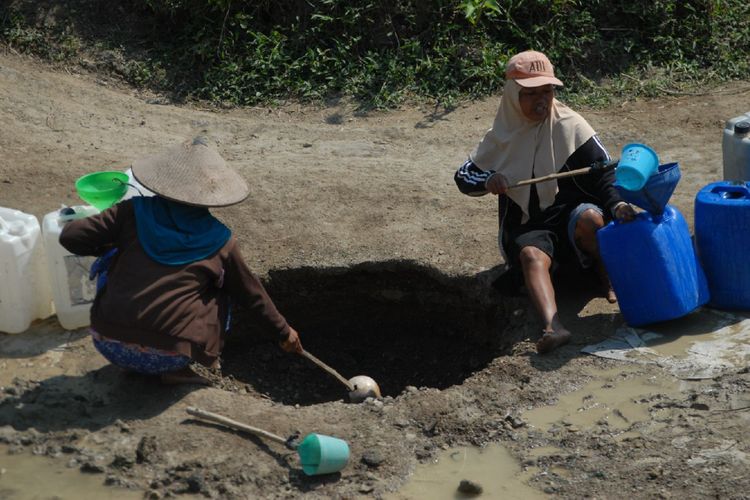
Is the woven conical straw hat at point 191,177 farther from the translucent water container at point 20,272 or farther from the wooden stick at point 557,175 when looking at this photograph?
the wooden stick at point 557,175

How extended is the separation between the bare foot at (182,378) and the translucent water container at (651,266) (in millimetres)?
1916

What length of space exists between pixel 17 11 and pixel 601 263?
548 cm

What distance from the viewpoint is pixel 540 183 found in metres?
5.32

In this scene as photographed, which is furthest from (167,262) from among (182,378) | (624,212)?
(624,212)

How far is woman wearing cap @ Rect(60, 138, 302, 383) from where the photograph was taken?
14.6 feet

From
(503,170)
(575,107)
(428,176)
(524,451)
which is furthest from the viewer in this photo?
(575,107)

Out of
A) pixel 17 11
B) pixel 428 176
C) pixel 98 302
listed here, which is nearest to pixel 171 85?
pixel 17 11

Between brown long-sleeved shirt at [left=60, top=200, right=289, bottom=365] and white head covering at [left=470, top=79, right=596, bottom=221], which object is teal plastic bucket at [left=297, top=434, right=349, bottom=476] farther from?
white head covering at [left=470, top=79, right=596, bottom=221]

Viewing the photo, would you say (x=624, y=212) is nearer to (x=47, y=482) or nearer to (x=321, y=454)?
(x=321, y=454)

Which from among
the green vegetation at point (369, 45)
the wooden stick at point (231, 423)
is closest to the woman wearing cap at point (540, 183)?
the wooden stick at point (231, 423)

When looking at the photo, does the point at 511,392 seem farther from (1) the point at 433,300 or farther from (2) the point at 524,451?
(1) the point at 433,300

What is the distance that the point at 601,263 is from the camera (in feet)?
17.9

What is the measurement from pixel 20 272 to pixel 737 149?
3718mm

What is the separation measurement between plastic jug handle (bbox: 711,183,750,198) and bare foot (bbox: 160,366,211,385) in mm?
2576
